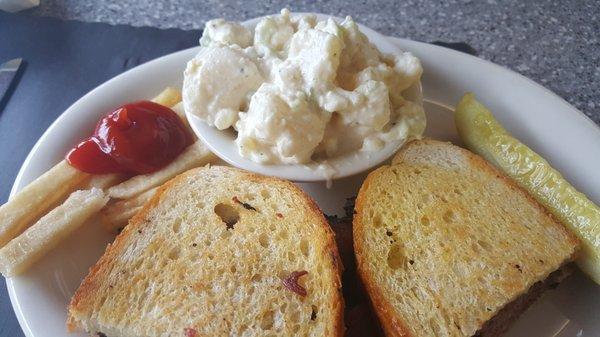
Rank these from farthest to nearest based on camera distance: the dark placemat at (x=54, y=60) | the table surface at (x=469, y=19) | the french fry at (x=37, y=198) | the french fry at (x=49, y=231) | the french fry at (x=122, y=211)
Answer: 1. the table surface at (x=469, y=19)
2. the dark placemat at (x=54, y=60)
3. the french fry at (x=122, y=211)
4. the french fry at (x=37, y=198)
5. the french fry at (x=49, y=231)

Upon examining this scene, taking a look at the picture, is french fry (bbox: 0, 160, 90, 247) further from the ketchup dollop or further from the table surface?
the table surface

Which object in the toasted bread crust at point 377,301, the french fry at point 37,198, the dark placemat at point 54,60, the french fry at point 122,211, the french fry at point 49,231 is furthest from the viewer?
the dark placemat at point 54,60

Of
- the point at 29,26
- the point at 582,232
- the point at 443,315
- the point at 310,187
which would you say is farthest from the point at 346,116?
the point at 29,26

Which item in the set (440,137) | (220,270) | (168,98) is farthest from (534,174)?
(168,98)

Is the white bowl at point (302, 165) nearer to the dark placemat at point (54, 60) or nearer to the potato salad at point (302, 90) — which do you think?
the potato salad at point (302, 90)

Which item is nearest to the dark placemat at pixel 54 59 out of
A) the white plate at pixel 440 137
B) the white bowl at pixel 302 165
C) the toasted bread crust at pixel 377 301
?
the white plate at pixel 440 137

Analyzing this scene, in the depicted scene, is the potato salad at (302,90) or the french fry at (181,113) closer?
the potato salad at (302,90)

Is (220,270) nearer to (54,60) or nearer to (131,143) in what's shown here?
(131,143)
